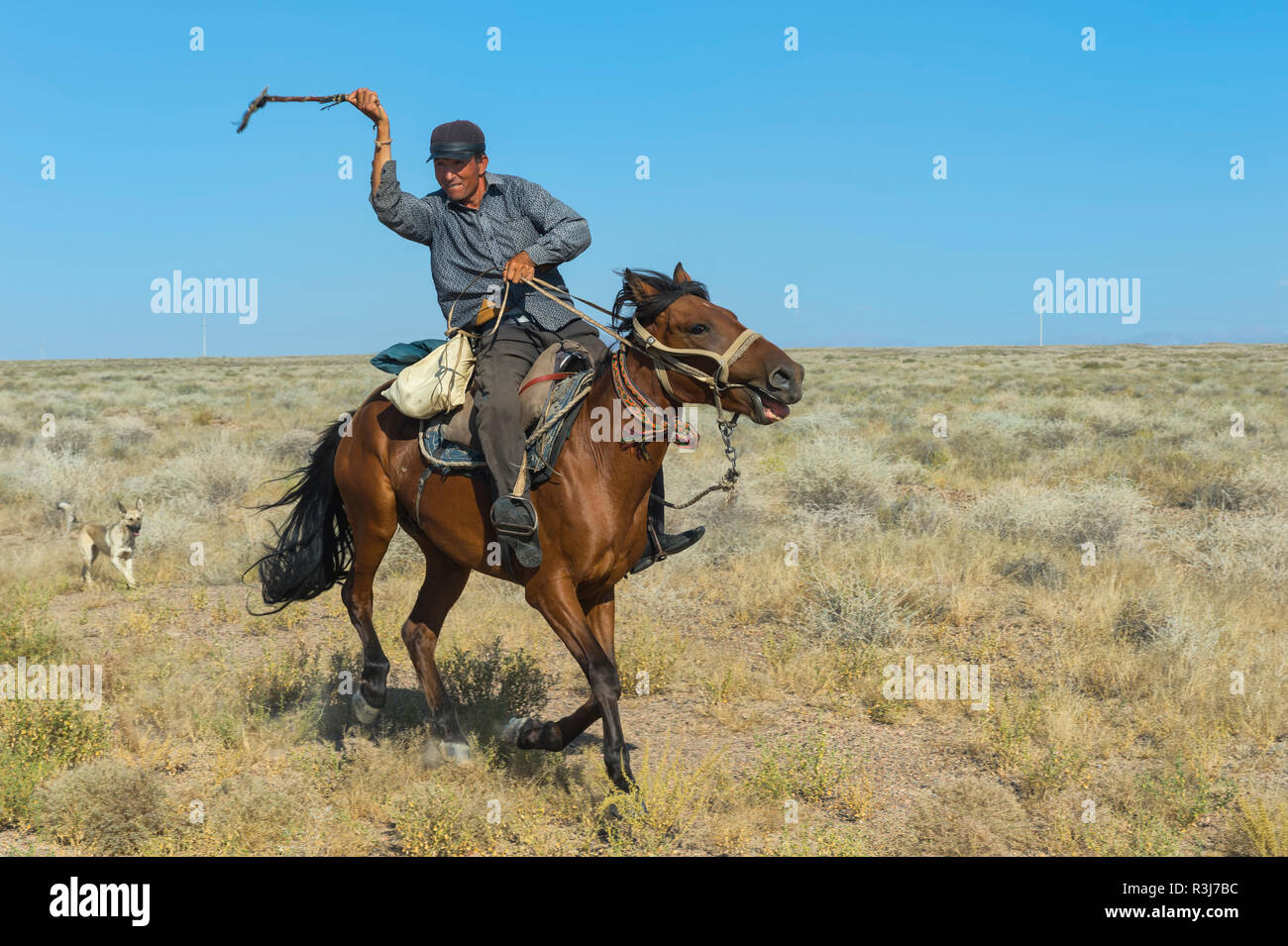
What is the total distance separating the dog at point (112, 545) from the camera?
1020 cm

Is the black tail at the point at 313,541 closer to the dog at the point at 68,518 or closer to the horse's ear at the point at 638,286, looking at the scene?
the horse's ear at the point at 638,286

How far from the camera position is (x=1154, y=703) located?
6.40 m

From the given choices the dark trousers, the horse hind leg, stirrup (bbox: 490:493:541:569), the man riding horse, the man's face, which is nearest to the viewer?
stirrup (bbox: 490:493:541:569)

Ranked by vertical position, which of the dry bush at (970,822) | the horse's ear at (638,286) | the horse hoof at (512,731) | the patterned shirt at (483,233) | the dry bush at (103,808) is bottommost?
the dry bush at (970,822)

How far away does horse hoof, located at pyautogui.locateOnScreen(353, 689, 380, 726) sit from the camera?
620cm

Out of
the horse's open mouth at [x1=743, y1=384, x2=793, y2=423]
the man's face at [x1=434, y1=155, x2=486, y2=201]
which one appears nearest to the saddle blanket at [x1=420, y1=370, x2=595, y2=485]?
the horse's open mouth at [x1=743, y1=384, x2=793, y2=423]

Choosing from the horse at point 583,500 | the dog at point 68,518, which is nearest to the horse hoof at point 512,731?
the horse at point 583,500

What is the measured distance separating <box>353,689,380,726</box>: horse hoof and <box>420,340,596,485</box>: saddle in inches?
68.6

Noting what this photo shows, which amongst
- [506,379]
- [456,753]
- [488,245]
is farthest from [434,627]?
[488,245]

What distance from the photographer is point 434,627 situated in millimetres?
6164

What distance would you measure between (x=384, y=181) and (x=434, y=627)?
274cm

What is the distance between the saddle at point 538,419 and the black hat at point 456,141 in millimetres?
1183

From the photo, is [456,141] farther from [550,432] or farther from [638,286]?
[550,432]

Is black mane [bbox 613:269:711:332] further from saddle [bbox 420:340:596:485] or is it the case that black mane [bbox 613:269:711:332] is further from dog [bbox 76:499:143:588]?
dog [bbox 76:499:143:588]
